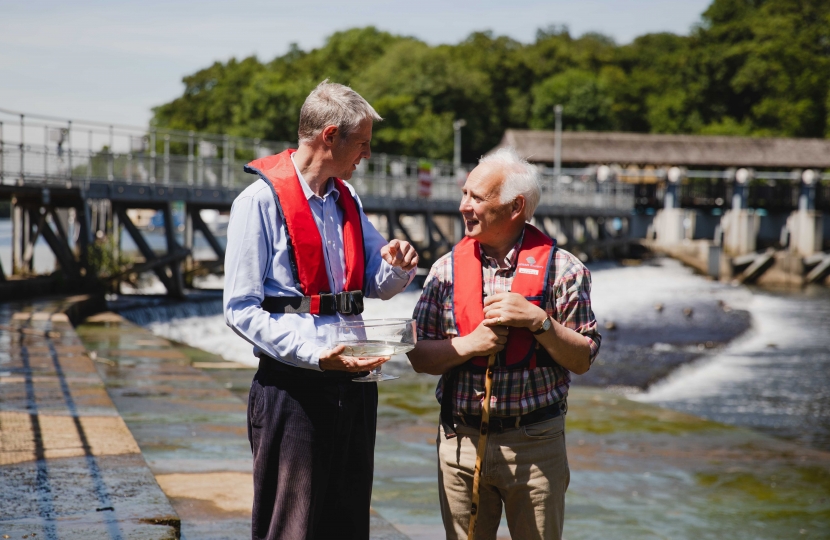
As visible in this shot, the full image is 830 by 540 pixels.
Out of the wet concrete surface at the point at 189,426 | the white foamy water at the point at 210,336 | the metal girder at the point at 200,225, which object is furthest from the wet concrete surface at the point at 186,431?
the metal girder at the point at 200,225

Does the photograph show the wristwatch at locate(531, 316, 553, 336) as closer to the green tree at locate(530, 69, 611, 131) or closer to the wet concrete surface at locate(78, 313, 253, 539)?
the wet concrete surface at locate(78, 313, 253, 539)

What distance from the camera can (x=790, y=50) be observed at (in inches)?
3140

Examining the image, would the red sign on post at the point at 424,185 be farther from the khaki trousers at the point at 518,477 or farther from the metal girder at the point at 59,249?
the khaki trousers at the point at 518,477

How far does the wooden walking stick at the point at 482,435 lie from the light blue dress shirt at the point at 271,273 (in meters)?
0.45

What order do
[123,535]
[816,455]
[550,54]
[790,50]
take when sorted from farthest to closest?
1. [550,54]
2. [790,50]
3. [816,455]
4. [123,535]

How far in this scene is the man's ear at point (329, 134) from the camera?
3340 mm

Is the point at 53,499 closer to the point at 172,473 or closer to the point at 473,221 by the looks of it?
the point at 172,473

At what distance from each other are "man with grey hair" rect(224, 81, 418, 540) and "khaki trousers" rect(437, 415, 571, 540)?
35 cm

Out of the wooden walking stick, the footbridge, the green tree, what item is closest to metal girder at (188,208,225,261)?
the footbridge

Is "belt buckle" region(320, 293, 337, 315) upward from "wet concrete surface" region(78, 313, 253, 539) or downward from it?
upward

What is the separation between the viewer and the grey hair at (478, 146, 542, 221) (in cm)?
349

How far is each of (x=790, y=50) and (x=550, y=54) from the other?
93.3 ft

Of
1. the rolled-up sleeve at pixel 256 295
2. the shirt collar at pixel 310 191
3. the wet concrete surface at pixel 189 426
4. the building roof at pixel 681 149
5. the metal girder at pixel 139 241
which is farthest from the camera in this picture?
the building roof at pixel 681 149

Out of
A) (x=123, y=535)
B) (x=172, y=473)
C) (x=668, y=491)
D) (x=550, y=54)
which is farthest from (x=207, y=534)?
(x=550, y=54)
